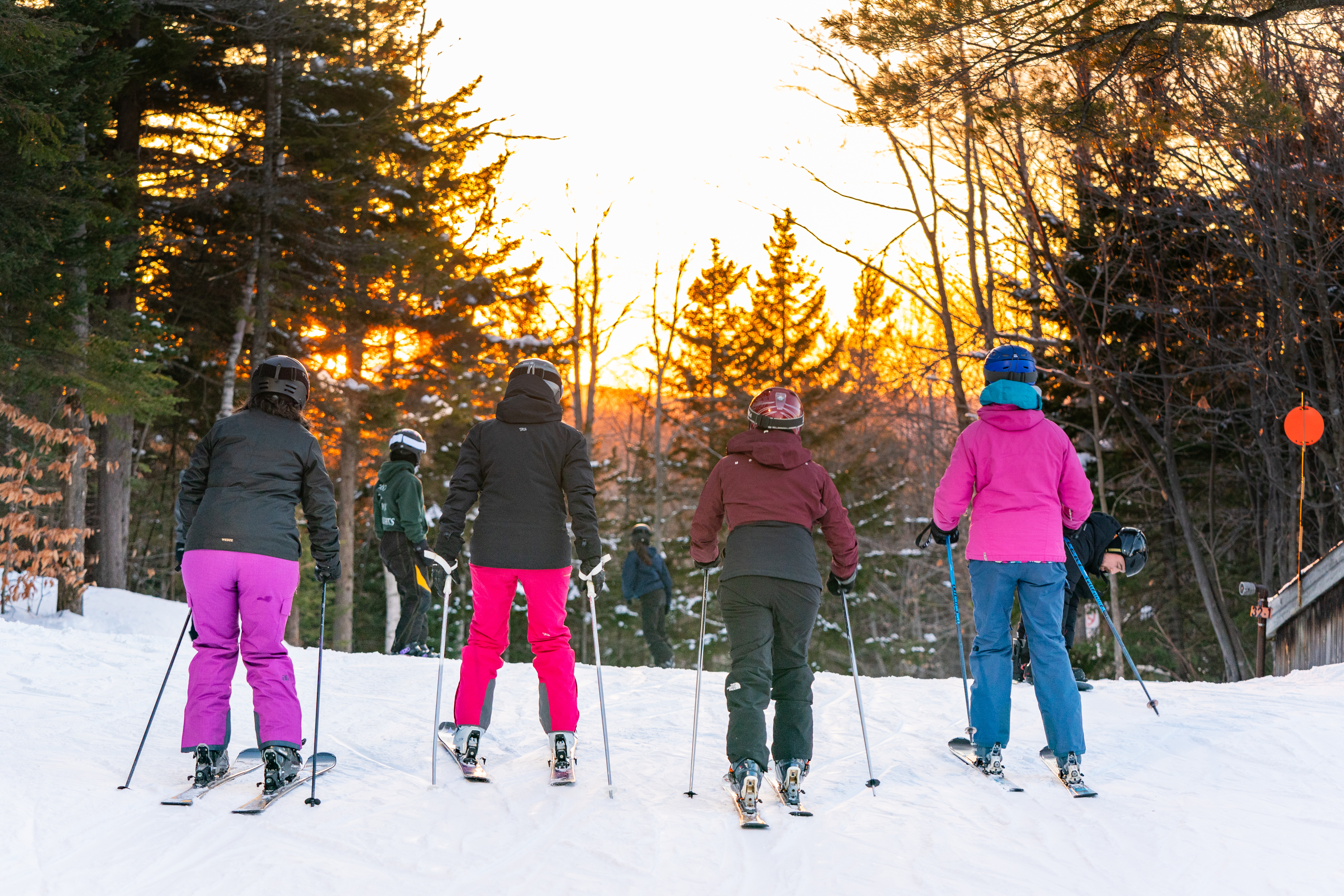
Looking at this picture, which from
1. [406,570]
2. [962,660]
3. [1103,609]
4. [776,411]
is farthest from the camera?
[406,570]

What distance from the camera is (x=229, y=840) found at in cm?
417

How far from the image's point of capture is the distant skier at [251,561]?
4.71 m

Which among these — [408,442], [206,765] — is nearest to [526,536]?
[206,765]

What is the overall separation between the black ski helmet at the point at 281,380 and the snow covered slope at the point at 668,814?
187 cm

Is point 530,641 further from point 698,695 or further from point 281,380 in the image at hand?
point 281,380

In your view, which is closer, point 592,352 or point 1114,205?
point 1114,205

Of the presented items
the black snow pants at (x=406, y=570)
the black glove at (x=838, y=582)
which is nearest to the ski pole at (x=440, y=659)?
the black glove at (x=838, y=582)

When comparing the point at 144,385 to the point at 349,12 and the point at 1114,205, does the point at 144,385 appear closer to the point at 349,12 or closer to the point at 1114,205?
the point at 349,12

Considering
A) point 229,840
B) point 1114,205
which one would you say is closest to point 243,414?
point 229,840

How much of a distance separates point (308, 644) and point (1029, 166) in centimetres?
1880

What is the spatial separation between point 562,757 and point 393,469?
491 centimetres

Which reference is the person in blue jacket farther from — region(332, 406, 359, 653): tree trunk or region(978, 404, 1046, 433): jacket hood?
region(332, 406, 359, 653): tree trunk

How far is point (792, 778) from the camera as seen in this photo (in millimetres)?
4840

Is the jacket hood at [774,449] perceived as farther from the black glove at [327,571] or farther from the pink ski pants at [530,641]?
the black glove at [327,571]
